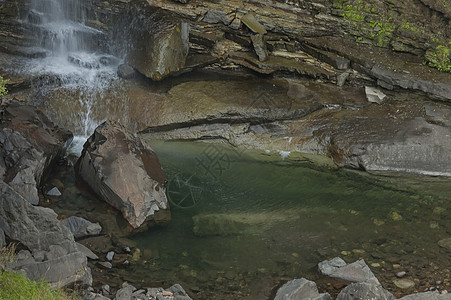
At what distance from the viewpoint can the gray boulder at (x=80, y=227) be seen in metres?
11.2

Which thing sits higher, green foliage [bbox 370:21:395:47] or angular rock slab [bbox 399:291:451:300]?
green foliage [bbox 370:21:395:47]

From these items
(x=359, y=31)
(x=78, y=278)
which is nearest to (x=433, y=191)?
(x=359, y=31)

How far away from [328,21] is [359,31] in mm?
1053

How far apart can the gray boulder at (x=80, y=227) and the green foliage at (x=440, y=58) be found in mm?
11348

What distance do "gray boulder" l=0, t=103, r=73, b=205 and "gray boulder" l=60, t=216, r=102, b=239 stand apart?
3.23 feet

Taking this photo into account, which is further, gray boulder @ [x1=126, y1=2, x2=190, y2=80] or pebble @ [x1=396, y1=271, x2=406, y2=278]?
→ gray boulder @ [x1=126, y1=2, x2=190, y2=80]

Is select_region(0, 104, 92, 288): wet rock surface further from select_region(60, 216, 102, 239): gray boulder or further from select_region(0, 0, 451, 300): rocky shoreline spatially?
select_region(0, 0, 451, 300): rocky shoreline

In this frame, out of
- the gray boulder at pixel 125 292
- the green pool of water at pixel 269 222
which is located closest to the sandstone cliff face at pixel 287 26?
the green pool of water at pixel 269 222

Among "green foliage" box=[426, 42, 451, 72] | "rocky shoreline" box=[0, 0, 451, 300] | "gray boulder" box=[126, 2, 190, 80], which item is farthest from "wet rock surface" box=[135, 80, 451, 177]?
"green foliage" box=[426, 42, 451, 72]

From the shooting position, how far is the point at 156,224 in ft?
39.6

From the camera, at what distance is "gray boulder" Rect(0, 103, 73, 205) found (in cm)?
1188

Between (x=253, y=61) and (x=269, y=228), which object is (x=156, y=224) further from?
(x=253, y=61)

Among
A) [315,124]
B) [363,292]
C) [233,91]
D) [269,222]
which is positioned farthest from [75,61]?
[363,292]

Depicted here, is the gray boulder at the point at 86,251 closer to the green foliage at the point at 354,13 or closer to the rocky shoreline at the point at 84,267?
the rocky shoreline at the point at 84,267
